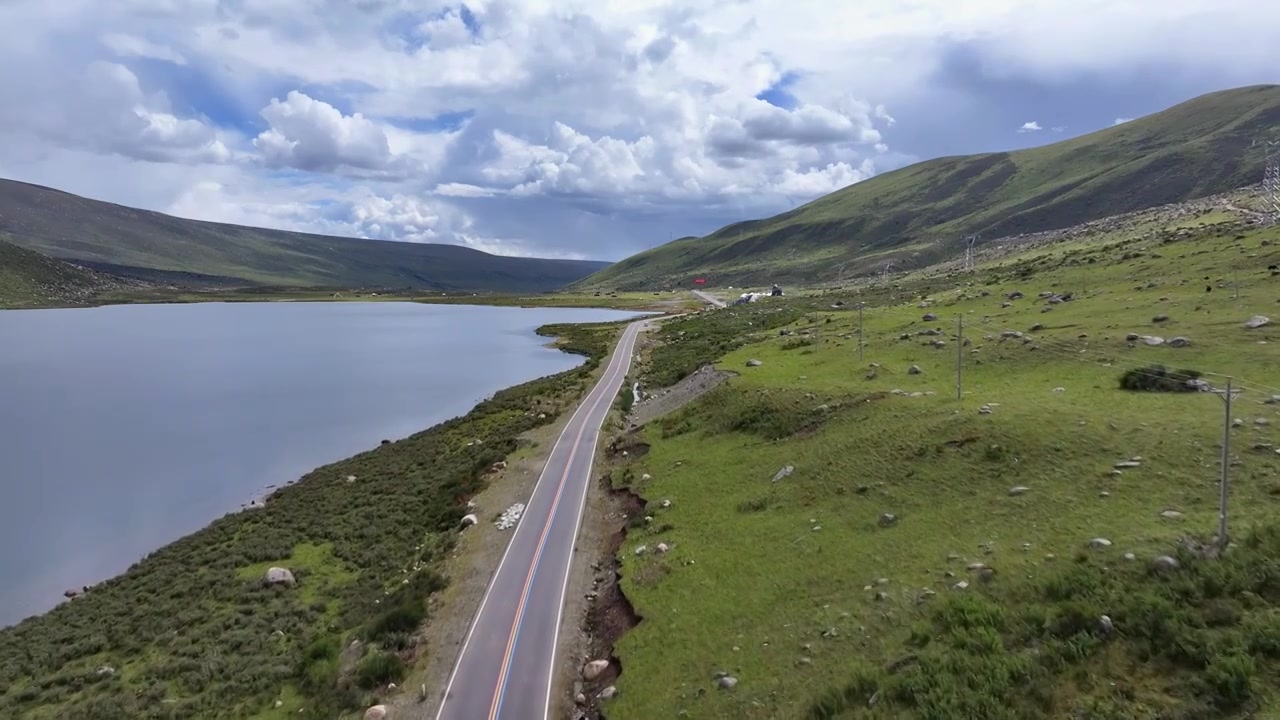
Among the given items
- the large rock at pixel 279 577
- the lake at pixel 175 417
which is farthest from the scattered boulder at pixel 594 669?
the lake at pixel 175 417

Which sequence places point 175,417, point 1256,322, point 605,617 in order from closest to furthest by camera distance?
point 605,617 < point 1256,322 < point 175,417

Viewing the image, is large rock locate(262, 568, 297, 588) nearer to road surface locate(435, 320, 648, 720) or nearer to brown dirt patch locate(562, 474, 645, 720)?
road surface locate(435, 320, 648, 720)

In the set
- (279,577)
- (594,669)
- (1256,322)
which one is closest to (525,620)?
(594,669)

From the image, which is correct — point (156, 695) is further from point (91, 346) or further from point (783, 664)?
point (91, 346)

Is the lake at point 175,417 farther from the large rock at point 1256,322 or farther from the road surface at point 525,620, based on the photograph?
the large rock at point 1256,322

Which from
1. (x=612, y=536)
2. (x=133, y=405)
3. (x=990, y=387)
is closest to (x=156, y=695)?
(x=612, y=536)

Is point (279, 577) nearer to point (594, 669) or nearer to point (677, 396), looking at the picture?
point (594, 669)

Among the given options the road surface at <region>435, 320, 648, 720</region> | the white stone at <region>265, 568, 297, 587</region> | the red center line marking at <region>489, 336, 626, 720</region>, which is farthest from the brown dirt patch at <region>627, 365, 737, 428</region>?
the white stone at <region>265, 568, 297, 587</region>

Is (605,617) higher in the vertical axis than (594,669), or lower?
higher
